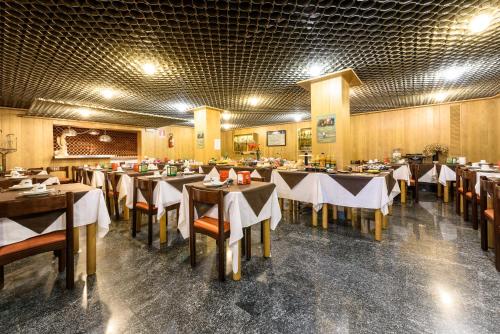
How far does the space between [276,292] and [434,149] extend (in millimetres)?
8410

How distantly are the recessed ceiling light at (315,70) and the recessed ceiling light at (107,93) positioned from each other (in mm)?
4666

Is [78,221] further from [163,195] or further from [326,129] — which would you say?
[326,129]

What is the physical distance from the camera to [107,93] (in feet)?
18.2

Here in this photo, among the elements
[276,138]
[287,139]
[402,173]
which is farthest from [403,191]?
[276,138]

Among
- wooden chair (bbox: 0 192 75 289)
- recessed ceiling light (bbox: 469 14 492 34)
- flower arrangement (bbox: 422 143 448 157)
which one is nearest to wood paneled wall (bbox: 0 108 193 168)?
wooden chair (bbox: 0 192 75 289)

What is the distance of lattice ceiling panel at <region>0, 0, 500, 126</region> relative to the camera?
2506mm

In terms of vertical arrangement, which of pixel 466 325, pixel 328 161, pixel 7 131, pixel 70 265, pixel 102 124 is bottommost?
pixel 466 325

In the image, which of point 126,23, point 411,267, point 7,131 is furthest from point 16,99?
point 411,267

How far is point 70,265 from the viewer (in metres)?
1.85

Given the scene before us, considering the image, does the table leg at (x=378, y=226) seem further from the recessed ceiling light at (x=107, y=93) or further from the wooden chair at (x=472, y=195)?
the recessed ceiling light at (x=107, y=93)

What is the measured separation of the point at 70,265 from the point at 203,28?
300 cm

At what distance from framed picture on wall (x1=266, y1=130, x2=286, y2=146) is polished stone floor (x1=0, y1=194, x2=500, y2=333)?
9.12 m

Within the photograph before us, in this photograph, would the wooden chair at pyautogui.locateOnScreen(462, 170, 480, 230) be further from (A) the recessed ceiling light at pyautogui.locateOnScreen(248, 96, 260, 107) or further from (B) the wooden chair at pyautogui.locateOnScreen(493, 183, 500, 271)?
(A) the recessed ceiling light at pyautogui.locateOnScreen(248, 96, 260, 107)

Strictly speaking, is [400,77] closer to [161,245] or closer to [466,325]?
[466,325]
